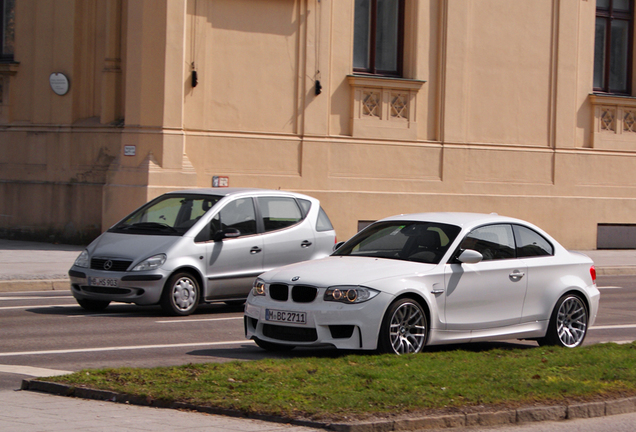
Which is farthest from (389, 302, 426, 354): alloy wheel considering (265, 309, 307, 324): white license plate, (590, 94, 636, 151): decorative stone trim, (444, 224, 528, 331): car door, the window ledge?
the window ledge

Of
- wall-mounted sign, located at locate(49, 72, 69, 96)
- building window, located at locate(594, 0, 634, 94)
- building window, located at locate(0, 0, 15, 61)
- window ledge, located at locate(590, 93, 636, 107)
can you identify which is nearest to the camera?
wall-mounted sign, located at locate(49, 72, 69, 96)

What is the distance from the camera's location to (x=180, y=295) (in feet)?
40.0

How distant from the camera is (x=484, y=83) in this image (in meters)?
25.4

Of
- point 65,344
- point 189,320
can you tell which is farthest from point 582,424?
point 189,320

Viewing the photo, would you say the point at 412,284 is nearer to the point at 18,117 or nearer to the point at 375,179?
the point at 375,179

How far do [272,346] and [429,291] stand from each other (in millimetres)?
1666

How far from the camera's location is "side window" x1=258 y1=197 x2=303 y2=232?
43.3ft

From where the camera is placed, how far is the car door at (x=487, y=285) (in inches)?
361

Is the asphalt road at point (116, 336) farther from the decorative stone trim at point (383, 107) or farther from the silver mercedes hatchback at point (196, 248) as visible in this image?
the decorative stone trim at point (383, 107)

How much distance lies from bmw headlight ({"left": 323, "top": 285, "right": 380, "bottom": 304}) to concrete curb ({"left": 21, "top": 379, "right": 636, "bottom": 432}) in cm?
227

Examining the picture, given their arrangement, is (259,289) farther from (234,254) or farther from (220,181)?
(220,181)

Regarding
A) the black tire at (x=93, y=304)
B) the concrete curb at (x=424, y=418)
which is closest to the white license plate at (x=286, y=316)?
the concrete curb at (x=424, y=418)

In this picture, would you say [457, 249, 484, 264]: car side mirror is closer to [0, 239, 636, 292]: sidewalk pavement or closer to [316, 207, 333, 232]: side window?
[316, 207, 333, 232]: side window

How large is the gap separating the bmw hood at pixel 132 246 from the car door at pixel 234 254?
2.01ft
